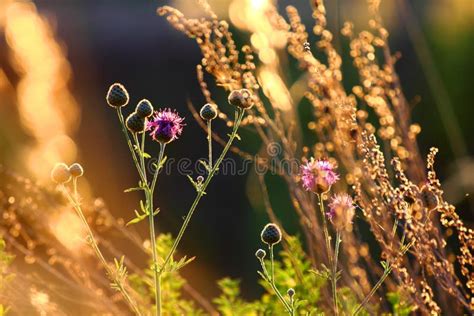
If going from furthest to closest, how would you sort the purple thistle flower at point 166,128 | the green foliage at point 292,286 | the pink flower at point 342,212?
the green foliage at point 292,286, the purple thistle flower at point 166,128, the pink flower at point 342,212

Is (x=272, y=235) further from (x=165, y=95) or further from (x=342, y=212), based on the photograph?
(x=165, y=95)

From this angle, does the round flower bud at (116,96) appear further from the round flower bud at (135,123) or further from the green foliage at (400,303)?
the green foliage at (400,303)

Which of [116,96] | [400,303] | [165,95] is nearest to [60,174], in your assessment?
[116,96]

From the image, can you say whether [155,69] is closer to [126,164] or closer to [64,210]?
[126,164]

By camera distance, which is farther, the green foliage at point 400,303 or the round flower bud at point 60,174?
the green foliage at point 400,303

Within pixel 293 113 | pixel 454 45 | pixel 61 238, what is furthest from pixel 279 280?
pixel 454 45

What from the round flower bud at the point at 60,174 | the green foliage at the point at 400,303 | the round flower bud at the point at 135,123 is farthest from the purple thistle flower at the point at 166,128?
the green foliage at the point at 400,303

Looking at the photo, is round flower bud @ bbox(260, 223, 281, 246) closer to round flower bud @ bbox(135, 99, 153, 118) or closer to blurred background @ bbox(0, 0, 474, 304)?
round flower bud @ bbox(135, 99, 153, 118)
